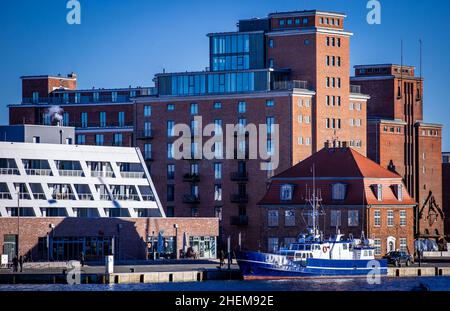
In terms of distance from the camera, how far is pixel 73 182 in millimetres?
112375

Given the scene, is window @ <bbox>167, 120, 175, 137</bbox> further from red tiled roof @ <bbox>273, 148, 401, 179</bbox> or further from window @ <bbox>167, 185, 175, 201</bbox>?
red tiled roof @ <bbox>273, 148, 401, 179</bbox>

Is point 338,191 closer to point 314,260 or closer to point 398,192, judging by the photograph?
point 398,192

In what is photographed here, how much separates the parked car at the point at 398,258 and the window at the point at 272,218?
1320 centimetres

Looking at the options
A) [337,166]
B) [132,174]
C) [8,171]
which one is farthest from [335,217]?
[8,171]

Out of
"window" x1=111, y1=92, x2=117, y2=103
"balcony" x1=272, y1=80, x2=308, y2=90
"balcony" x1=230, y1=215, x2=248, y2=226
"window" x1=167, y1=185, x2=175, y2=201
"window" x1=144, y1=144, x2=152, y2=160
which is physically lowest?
"balcony" x1=230, y1=215, x2=248, y2=226

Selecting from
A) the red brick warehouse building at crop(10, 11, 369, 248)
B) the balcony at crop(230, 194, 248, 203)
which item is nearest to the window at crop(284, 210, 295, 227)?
the red brick warehouse building at crop(10, 11, 369, 248)

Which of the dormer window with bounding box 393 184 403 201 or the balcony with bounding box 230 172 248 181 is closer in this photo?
the dormer window with bounding box 393 184 403 201

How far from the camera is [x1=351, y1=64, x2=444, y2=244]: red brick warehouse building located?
6501 inches

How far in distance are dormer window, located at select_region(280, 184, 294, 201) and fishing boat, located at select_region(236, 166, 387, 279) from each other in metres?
18.1

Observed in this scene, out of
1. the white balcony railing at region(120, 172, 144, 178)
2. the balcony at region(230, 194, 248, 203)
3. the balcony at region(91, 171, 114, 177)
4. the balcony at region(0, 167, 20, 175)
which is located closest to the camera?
the balcony at region(0, 167, 20, 175)

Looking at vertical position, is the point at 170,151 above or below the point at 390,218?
above

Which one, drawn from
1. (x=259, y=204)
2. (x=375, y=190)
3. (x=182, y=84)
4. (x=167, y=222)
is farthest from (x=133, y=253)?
(x=182, y=84)

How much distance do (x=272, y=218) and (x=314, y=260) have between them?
2397 centimetres
